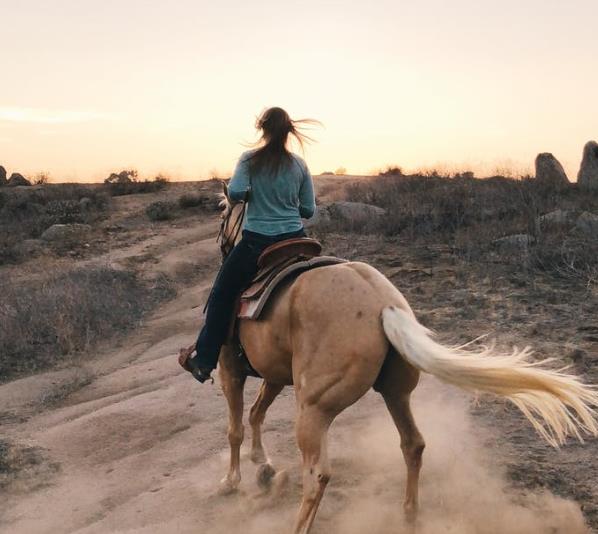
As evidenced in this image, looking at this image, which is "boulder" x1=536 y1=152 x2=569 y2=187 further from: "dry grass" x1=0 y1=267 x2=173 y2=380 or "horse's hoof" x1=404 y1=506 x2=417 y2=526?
"horse's hoof" x1=404 y1=506 x2=417 y2=526

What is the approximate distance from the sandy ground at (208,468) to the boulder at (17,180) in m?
21.5

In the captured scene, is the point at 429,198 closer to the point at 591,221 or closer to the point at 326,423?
the point at 591,221

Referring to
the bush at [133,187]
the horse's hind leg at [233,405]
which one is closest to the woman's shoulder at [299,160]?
the horse's hind leg at [233,405]

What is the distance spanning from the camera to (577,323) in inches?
305

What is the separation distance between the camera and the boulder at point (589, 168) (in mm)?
17814

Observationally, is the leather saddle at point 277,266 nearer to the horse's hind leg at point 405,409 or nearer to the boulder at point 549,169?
the horse's hind leg at point 405,409

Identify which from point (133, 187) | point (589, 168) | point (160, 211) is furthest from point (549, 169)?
point (133, 187)

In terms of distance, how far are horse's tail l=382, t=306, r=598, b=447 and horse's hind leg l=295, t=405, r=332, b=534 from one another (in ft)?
2.04

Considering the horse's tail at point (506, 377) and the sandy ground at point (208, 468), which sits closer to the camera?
the horse's tail at point (506, 377)

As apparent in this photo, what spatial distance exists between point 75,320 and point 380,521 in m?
7.30

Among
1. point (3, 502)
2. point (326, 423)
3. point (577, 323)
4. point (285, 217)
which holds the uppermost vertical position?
point (285, 217)

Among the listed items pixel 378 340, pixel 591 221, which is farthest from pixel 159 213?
pixel 378 340

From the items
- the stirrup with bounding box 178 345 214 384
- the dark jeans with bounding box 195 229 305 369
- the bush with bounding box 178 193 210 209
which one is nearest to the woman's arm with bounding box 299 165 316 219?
the dark jeans with bounding box 195 229 305 369

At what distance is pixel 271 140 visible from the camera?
4293 mm
